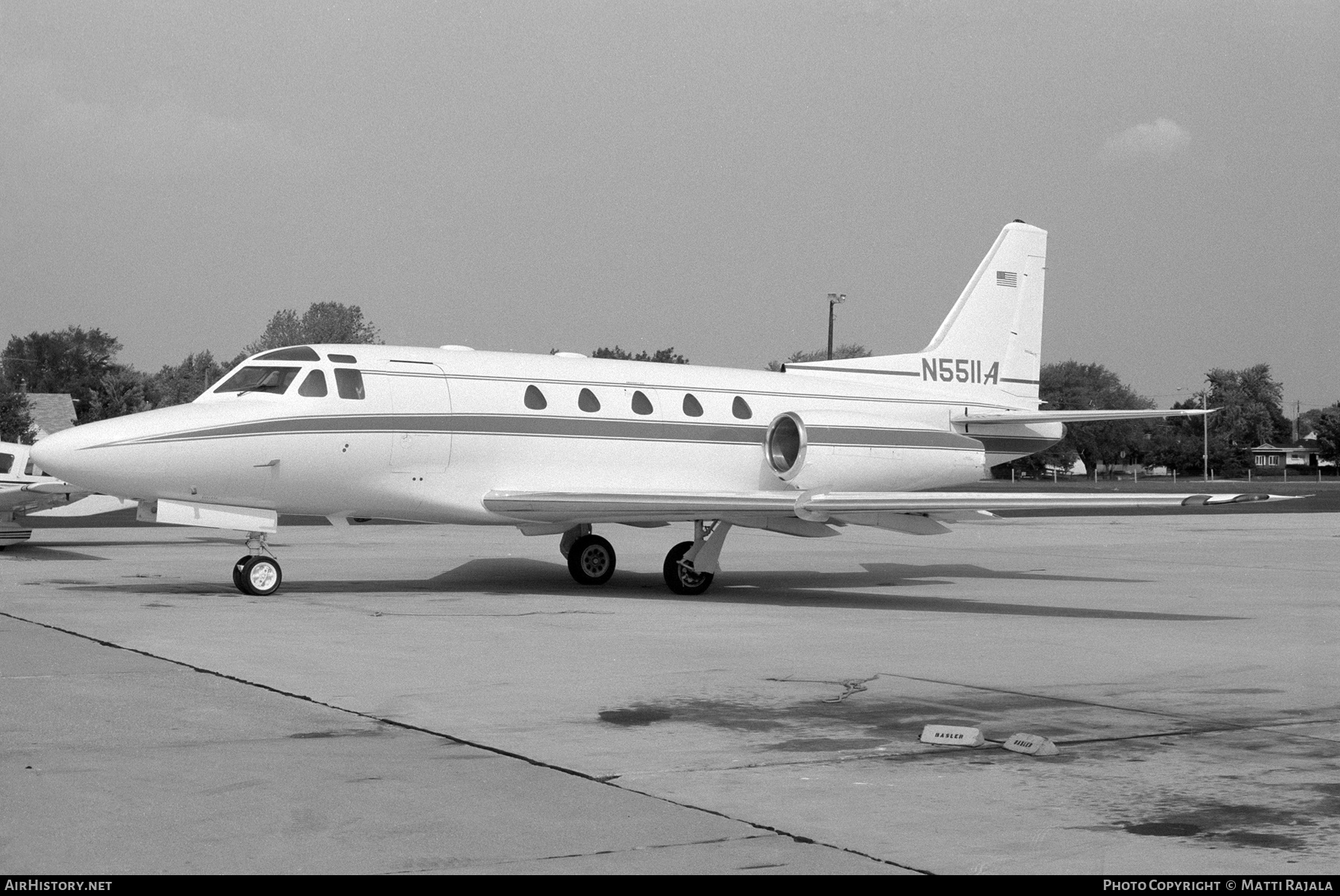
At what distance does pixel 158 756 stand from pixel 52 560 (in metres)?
16.9

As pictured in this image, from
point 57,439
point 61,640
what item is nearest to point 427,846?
point 61,640

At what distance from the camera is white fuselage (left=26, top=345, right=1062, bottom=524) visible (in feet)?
53.6

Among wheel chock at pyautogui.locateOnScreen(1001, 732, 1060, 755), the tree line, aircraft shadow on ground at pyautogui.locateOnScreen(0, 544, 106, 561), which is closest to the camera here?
wheel chock at pyautogui.locateOnScreen(1001, 732, 1060, 755)

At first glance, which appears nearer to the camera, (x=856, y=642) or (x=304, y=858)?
(x=304, y=858)

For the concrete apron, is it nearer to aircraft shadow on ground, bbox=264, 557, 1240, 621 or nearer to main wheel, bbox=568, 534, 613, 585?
aircraft shadow on ground, bbox=264, 557, 1240, 621

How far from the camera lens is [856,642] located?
13.2m

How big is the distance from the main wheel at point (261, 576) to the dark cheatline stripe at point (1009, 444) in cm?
1092

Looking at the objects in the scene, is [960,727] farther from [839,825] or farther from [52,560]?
[52,560]

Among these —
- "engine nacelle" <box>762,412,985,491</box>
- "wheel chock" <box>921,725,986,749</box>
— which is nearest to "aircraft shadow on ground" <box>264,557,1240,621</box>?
"engine nacelle" <box>762,412,985,491</box>

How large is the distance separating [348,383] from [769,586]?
673cm

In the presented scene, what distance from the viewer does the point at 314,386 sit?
1725cm

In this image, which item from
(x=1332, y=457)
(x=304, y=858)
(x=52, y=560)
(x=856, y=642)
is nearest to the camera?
(x=304, y=858)

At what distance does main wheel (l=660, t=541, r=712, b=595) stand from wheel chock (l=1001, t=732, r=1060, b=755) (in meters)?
10.9

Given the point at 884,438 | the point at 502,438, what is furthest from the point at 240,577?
the point at 884,438
